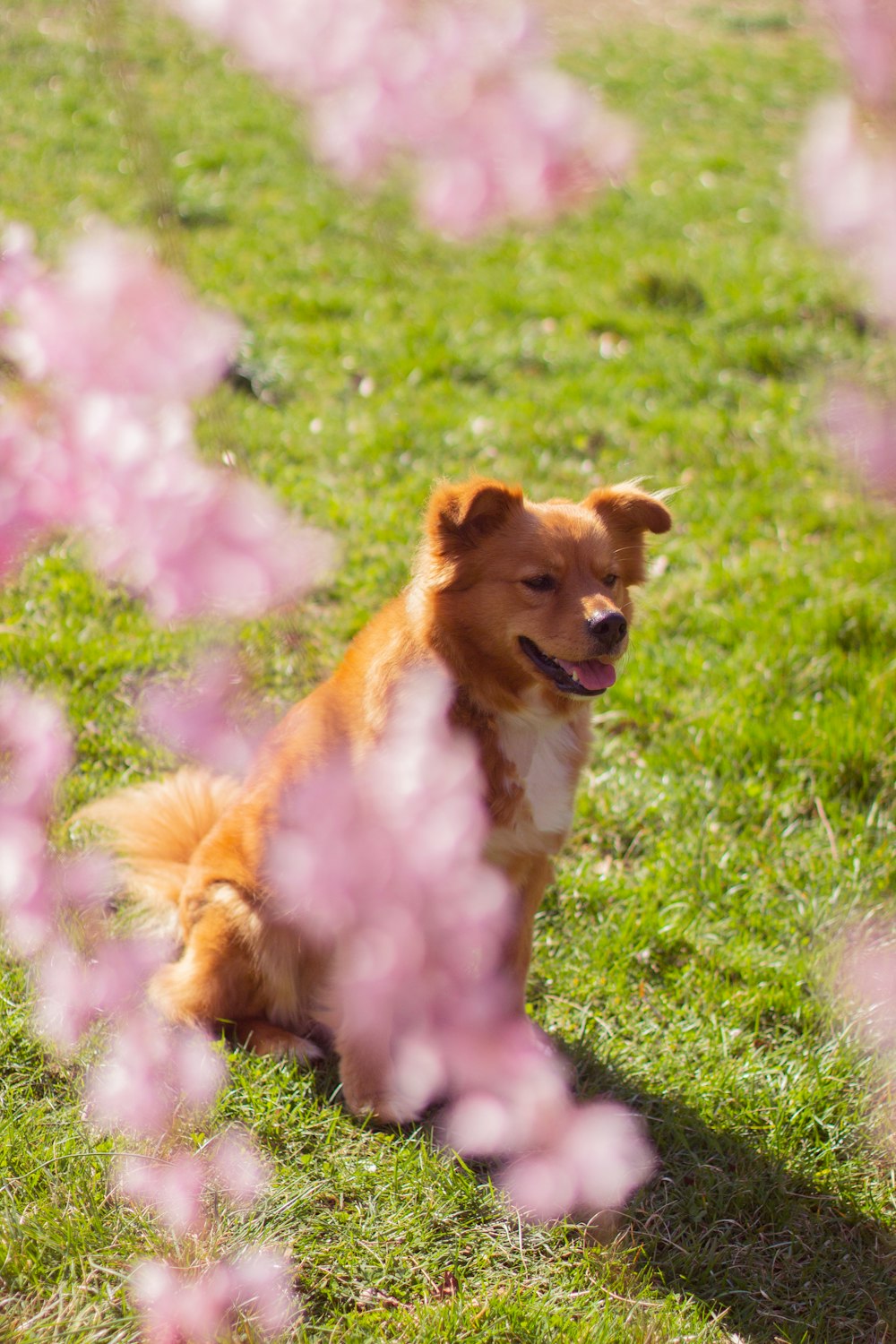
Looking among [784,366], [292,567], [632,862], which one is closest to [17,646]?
[292,567]

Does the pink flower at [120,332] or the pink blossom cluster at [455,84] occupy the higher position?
the pink blossom cluster at [455,84]

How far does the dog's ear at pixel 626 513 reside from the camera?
2.90m

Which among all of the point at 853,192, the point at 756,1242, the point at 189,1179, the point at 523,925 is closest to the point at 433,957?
the point at 523,925

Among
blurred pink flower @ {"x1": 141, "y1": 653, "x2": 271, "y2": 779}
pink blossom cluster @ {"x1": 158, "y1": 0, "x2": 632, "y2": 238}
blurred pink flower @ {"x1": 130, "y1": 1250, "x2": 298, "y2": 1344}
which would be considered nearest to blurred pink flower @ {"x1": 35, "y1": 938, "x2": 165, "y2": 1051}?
blurred pink flower @ {"x1": 141, "y1": 653, "x2": 271, "y2": 779}

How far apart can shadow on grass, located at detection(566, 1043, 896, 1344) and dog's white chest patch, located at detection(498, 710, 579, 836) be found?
68 centimetres

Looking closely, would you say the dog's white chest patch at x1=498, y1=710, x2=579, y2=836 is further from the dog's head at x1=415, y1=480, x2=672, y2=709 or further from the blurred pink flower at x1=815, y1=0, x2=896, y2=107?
the blurred pink flower at x1=815, y1=0, x2=896, y2=107

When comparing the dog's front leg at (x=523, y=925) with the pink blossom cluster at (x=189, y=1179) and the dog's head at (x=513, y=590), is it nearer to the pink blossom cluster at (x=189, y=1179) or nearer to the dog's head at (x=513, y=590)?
the dog's head at (x=513, y=590)

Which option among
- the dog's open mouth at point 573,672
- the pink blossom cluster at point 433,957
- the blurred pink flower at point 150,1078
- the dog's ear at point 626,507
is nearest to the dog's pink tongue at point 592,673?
the dog's open mouth at point 573,672

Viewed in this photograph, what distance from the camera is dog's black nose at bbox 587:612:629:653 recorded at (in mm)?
2559

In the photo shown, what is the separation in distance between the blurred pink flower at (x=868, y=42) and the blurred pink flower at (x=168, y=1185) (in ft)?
7.39

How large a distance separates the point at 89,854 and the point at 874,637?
2730 millimetres

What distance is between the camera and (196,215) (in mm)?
7227

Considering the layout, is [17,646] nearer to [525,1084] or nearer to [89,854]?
[89,854]

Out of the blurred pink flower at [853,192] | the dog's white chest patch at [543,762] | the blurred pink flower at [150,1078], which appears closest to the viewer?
the blurred pink flower at [853,192]
